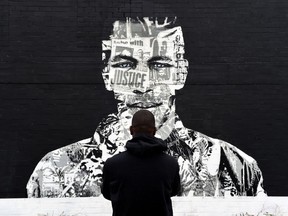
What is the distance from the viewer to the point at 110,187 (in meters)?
3.23

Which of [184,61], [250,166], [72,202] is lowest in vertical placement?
[72,202]

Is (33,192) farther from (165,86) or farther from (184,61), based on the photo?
(184,61)

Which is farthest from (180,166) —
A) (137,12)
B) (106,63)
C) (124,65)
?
(137,12)

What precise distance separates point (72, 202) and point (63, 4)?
8.98ft

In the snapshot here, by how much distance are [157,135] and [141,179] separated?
350 centimetres

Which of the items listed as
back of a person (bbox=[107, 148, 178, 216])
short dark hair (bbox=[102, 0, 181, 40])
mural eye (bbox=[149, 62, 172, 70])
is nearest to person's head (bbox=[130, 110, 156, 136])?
back of a person (bbox=[107, 148, 178, 216])

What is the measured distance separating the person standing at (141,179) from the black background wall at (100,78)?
3436mm

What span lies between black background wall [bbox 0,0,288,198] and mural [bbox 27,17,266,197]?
0.40ft

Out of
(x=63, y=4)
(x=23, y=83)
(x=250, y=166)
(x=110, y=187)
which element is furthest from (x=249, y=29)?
(x=110, y=187)

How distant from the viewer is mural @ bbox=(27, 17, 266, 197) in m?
6.53

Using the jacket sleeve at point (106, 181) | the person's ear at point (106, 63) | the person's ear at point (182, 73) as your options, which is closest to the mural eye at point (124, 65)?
the person's ear at point (106, 63)

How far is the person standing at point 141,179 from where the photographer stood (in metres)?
3.13

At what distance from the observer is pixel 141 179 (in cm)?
315

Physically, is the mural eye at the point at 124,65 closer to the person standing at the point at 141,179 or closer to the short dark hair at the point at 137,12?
the short dark hair at the point at 137,12
